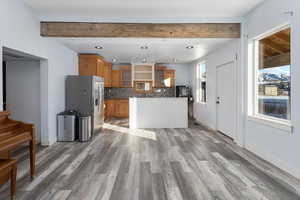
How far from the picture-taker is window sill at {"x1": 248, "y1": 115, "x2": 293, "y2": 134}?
276cm

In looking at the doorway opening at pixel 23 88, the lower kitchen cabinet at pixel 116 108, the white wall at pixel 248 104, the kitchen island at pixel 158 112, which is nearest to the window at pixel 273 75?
the white wall at pixel 248 104

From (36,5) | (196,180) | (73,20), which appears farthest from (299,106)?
(36,5)

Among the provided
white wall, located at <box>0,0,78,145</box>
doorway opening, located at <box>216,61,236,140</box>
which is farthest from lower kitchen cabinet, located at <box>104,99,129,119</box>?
doorway opening, located at <box>216,61,236,140</box>

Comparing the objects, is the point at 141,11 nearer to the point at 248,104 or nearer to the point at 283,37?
the point at 283,37

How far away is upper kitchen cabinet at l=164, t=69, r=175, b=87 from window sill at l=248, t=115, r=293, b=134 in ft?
15.8

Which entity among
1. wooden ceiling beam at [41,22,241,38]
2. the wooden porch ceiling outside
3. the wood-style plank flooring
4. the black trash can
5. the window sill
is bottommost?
the wood-style plank flooring

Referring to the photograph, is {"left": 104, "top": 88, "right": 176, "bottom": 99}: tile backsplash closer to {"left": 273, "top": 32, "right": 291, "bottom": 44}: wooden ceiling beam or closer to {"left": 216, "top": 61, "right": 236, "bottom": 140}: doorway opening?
{"left": 216, "top": 61, "right": 236, "bottom": 140}: doorway opening

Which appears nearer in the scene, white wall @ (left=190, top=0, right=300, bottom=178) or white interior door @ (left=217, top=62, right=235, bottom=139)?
white wall @ (left=190, top=0, right=300, bottom=178)

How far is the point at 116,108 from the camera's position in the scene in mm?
8312

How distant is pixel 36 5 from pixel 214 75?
4761mm

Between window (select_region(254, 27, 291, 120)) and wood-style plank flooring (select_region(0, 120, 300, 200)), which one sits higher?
window (select_region(254, 27, 291, 120))

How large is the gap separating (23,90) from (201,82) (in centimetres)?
568

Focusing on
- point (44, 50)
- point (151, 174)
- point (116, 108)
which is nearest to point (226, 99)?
point (151, 174)

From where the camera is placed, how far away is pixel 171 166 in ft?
9.95
